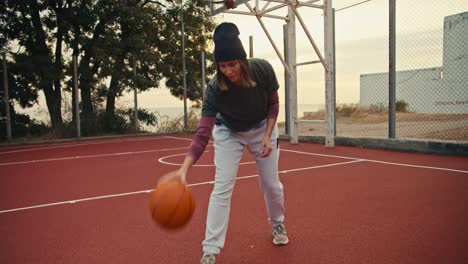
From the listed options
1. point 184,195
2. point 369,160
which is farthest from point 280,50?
point 184,195

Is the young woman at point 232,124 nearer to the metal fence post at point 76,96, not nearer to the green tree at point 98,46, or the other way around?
the metal fence post at point 76,96

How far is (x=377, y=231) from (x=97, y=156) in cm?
775

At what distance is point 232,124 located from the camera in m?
2.99

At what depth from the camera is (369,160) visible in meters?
7.48

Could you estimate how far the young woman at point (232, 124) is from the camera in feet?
9.08

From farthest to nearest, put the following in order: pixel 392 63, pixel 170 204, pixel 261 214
Result: pixel 392 63 → pixel 261 214 → pixel 170 204

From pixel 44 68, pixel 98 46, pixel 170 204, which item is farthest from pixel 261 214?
pixel 98 46

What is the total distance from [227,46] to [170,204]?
113cm

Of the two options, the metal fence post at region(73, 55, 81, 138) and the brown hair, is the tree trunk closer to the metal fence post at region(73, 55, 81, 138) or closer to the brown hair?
the metal fence post at region(73, 55, 81, 138)

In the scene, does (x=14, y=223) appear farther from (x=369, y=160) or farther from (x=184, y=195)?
(x=369, y=160)

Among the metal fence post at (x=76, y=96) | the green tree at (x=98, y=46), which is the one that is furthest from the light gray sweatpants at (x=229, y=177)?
the green tree at (x=98, y=46)

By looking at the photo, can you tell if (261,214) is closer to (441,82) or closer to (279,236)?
(279,236)

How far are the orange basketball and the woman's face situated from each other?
84cm

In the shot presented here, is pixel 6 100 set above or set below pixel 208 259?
above
